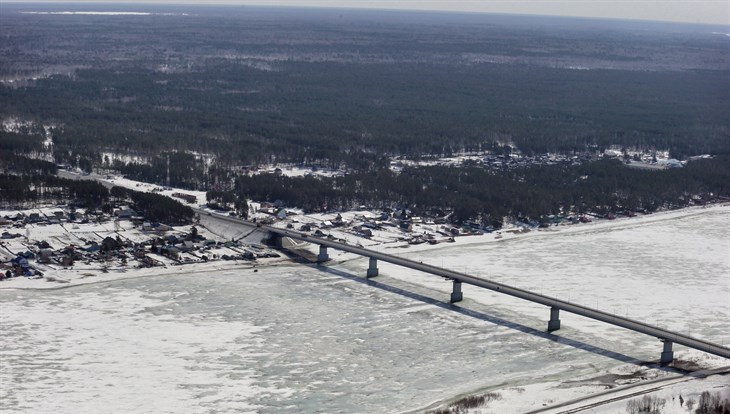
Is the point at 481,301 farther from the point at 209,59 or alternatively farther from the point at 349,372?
the point at 209,59

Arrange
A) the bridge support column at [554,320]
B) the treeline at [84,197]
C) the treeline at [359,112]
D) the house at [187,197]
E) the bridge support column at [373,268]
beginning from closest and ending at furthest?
the bridge support column at [554,320]
the bridge support column at [373,268]
the treeline at [84,197]
the house at [187,197]
the treeline at [359,112]

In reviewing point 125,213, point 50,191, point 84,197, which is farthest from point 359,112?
point 125,213

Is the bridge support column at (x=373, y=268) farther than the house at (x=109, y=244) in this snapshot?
No

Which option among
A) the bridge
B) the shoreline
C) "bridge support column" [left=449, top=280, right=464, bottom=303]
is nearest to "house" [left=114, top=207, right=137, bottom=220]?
the shoreline

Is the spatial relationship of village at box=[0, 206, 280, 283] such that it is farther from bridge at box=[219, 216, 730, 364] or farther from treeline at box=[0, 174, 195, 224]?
bridge at box=[219, 216, 730, 364]

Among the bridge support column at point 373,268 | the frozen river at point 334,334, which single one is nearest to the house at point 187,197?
the frozen river at point 334,334

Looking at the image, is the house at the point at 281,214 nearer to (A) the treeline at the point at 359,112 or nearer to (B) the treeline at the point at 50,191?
(B) the treeline at the point at 50,191

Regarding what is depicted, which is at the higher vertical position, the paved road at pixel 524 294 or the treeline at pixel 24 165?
the paved road at pixel 524 294

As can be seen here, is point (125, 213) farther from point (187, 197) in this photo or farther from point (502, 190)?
point (502, 190)

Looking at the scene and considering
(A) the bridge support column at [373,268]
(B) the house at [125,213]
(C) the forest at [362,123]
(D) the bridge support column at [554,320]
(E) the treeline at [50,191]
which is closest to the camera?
(D) the bridge support column at [554,320]
